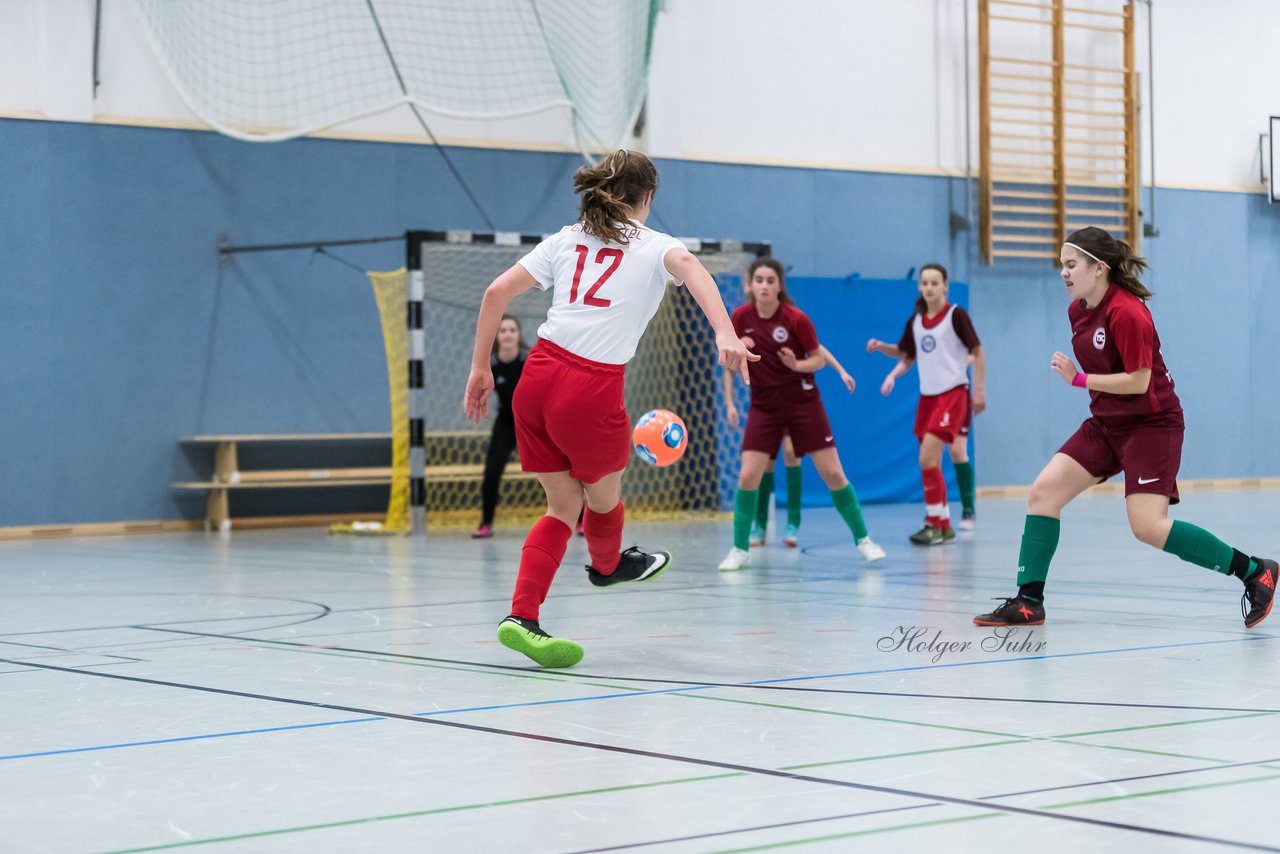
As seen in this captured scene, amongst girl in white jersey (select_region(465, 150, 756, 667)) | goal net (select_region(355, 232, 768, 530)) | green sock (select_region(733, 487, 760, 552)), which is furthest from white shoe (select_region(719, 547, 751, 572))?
goal net (select_region(355, 232, 768, 530))

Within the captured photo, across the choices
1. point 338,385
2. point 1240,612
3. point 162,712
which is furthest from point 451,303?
point 162,712

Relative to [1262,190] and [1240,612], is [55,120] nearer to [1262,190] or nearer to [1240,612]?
[1240,612]

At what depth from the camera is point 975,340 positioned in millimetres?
11297

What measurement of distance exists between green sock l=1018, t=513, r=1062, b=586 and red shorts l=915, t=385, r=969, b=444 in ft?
16.9

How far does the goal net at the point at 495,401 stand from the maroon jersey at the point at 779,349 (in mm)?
4782

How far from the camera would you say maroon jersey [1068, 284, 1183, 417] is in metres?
5.86

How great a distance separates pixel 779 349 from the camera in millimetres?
9766

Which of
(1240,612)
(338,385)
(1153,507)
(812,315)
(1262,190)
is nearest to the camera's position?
(1153,507)

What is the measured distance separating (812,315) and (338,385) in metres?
5.14

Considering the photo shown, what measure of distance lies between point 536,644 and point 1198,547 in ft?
8.56

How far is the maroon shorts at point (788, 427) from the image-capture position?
959cm

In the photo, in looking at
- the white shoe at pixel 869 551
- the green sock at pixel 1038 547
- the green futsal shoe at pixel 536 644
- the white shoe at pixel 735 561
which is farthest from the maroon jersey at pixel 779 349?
the green futsal shoe at pixel 536 644

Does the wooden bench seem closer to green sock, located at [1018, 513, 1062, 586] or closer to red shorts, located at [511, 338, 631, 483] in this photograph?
green sock, located at [1018, 513, 1062, 586]

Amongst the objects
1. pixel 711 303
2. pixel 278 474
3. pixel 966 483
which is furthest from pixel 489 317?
pixel 278 474
